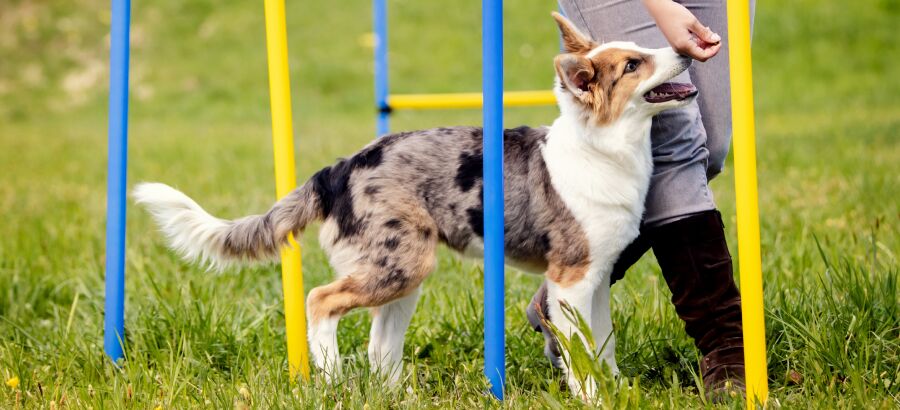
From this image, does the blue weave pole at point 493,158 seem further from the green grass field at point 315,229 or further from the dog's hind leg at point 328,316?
the dog's hind leg at point 328,316

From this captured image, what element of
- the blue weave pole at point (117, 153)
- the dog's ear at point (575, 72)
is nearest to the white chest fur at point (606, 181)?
the dog's ear at point (575, 72)

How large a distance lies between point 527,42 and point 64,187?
24.6 ft

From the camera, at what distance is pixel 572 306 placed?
275 cm

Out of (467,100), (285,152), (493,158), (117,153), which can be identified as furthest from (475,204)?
(467,100)

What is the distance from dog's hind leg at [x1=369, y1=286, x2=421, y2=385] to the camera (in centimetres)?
304

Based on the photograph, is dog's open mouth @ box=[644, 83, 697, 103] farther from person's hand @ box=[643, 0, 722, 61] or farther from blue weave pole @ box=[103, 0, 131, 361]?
blue weave pole @ box=[103, 0, 131, 361]

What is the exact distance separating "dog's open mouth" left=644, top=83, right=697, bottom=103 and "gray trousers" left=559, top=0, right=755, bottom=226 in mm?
52

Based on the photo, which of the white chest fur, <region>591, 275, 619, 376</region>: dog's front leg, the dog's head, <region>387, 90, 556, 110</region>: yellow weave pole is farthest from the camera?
<region>387, 90, 556, 110</region>: yellow weave pole

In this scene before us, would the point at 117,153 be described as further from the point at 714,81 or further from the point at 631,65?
the point at 714,81

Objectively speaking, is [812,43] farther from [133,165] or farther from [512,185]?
[512,185]

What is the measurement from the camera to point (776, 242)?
434 centimetres

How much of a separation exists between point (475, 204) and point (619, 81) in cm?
52

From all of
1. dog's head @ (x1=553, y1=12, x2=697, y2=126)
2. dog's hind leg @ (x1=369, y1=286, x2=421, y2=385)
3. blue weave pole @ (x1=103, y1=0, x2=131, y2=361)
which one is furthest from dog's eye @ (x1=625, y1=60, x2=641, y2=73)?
blue weave pole @ (x1=103, y1=0, x2=131, y2=361)

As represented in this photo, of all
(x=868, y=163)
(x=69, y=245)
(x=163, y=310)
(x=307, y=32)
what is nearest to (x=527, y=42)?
(x=307, y=32)
